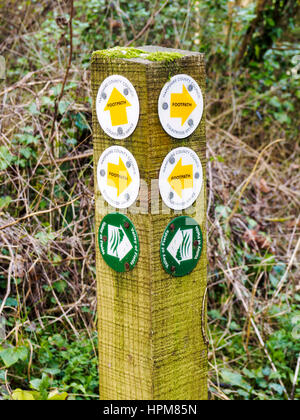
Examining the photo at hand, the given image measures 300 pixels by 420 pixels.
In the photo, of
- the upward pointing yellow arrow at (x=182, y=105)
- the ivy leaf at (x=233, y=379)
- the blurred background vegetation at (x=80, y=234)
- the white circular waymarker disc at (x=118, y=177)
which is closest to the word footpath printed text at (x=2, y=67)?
the blurred background vegetation at (x=80, y=234)

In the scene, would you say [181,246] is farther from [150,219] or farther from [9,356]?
[9,356]

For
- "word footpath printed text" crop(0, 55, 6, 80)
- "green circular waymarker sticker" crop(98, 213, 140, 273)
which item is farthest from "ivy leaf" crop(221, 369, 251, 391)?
"word footpath printed text" crop(0, 55, 6, 80)

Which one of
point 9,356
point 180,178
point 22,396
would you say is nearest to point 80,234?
point 9,356

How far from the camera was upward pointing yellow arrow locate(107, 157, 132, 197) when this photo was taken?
1.82 meters

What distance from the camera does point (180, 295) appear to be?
1918mm

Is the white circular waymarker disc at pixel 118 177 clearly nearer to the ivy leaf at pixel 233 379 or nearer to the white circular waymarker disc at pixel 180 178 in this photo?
the white circular waymarker disc at pixel 180 178

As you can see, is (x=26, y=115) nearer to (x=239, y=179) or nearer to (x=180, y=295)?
(x=239, y=179)

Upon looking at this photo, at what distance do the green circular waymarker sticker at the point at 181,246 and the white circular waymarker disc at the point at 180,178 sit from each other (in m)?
0.07

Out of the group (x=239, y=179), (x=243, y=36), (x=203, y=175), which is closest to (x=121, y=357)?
(x=203, y=175)

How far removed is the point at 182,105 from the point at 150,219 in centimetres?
40

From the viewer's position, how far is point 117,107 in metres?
1.82

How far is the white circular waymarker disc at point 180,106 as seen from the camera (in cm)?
176

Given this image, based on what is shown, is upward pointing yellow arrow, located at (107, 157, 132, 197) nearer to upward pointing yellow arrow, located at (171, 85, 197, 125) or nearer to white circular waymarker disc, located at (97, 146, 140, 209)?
white circular waymarker disc, located at (97, 146, 140, 209)

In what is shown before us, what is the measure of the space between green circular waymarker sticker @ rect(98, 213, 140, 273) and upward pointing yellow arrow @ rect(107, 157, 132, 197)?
0.10m
